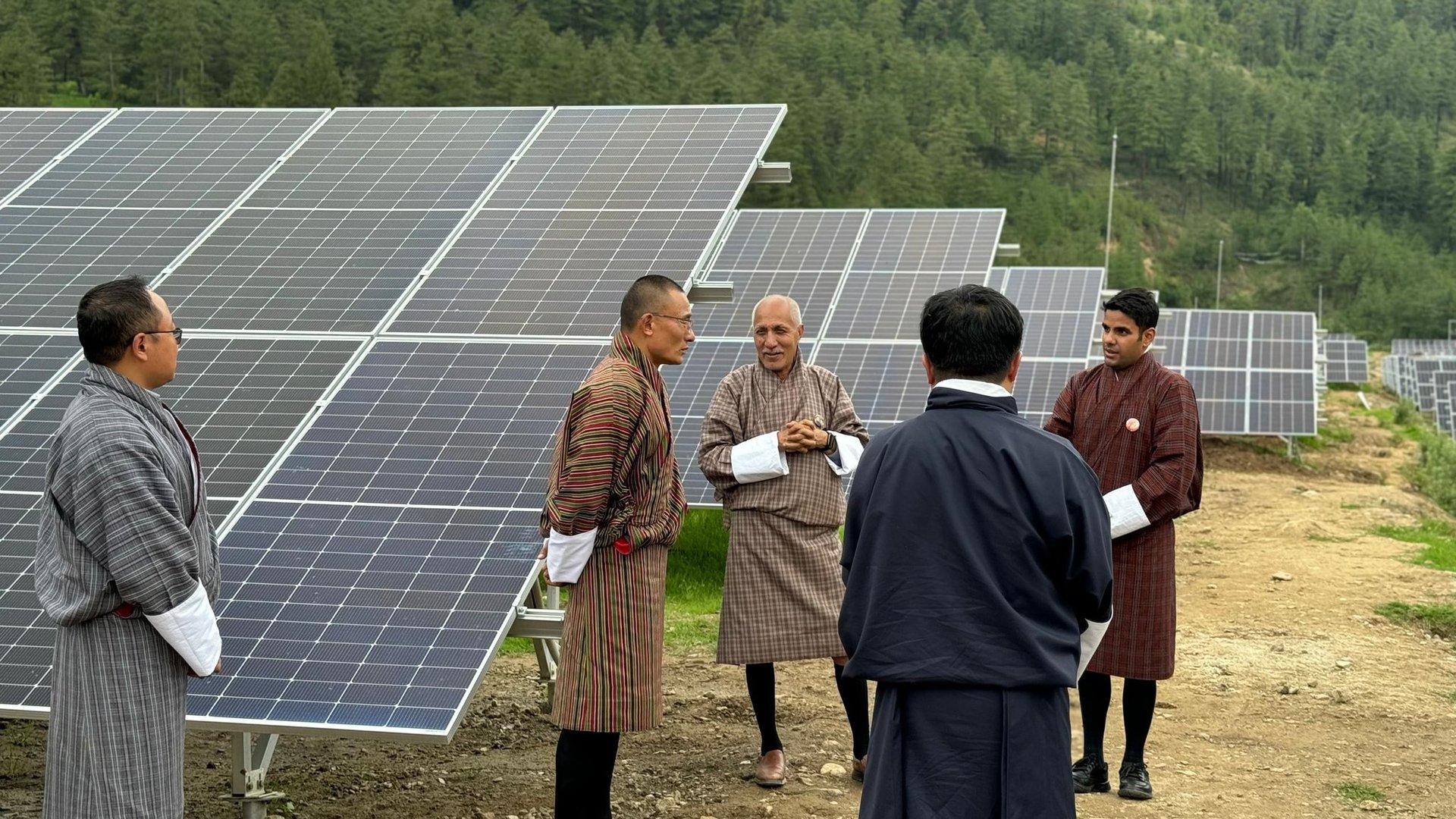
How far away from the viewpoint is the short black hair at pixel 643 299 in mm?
4680

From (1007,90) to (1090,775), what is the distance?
94.6m

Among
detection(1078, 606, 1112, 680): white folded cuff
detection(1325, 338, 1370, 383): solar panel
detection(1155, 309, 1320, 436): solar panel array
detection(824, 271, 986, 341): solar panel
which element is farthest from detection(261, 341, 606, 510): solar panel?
detection(1325, 338, 1370, 383): solar panel

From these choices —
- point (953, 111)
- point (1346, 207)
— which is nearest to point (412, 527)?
point (953, 111)

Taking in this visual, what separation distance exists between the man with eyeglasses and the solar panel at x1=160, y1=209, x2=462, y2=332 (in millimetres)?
2718

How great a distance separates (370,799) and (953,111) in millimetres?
86064

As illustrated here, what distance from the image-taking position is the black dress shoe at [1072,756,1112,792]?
5926 millimetres

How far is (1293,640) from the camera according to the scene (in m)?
9.41

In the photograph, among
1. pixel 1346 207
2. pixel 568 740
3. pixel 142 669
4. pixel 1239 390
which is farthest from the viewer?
pixel 1346 207

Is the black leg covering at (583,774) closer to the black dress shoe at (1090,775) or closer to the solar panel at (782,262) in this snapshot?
the black dress shoe at (1090,775)

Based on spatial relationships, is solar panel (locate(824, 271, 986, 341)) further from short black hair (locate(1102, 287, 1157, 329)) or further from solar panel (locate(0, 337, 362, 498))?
solar panel (locate(0, 337, 362, 498))

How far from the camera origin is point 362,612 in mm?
5113

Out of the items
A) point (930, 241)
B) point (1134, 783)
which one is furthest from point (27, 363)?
point (930, 241)

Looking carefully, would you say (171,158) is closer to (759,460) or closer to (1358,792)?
(759,460)

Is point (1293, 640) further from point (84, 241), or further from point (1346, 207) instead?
point (1346, 207)
